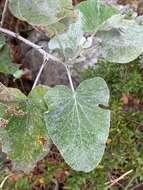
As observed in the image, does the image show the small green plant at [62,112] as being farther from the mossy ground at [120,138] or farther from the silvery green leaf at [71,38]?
the mossy ground at [120,138]

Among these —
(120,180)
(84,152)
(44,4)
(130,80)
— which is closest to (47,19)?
(44,4)

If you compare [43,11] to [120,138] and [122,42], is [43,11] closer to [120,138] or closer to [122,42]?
[122,42]

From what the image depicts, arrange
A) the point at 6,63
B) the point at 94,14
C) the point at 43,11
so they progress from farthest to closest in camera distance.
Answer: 1. the point at 6,63
2. the point at 94,14
3. the point at 43,11

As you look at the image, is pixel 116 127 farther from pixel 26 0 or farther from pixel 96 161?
pixel 26 0

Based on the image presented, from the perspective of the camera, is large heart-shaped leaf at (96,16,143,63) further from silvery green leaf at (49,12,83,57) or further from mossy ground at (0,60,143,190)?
mossy ground at (0,60,143,190)

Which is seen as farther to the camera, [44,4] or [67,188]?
[67,188]

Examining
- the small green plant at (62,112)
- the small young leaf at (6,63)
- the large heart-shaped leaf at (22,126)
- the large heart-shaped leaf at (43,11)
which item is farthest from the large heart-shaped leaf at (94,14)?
the small young leaf at (6,63)

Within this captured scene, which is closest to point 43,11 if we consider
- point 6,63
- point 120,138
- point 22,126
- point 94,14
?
point 94,14
